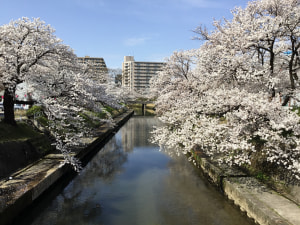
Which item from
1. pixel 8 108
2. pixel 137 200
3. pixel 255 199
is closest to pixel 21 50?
pixel 8 108

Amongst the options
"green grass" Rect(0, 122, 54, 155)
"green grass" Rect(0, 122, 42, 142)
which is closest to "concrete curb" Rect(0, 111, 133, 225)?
"green grass" Rect(0, 122, 54, 155)

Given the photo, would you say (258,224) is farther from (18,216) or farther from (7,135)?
(7,135)

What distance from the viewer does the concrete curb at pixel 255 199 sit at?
6116 millimetres

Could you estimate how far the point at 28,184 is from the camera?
8.06 metres

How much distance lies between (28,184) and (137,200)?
3.84 m

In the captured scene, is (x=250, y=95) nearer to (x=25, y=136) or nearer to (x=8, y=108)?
(x=25, y=136)

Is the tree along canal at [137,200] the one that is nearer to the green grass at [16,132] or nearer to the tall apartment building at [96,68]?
the green grass at [16,132]

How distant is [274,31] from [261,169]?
5167mm

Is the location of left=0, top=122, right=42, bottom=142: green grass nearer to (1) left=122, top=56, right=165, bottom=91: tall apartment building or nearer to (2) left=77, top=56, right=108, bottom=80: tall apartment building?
(2) left=77, top=56, right=108, bottom=80: tall apartment building

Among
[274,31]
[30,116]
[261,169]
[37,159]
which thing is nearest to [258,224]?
[261,169]

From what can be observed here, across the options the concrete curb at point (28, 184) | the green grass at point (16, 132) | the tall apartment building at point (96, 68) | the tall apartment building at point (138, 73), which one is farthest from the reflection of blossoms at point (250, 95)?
the tall apartment building at point (138, 73)

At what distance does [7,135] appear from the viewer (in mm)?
11234

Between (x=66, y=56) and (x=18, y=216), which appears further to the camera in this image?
(x=66, y=56)

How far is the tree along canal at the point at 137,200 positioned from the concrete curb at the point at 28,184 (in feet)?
1.78
